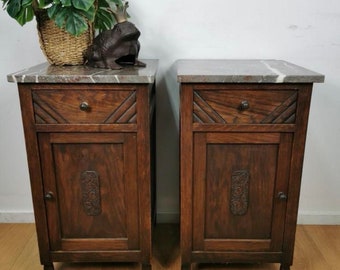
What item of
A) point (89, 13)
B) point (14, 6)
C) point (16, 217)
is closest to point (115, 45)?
point (89, 13)

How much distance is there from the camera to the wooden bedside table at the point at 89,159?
1.05 meters

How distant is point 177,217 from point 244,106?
0.86m

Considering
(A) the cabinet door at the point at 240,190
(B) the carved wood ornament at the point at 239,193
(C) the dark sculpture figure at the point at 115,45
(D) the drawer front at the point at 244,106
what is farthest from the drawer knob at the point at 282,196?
(C) the dark sculpture figure at the point at 115,45

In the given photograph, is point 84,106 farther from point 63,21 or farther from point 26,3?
point 26,3

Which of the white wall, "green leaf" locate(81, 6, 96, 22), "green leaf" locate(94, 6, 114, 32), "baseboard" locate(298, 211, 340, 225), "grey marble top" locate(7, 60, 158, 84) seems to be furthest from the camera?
"baseboard" locate(298, 211, 340, 225)

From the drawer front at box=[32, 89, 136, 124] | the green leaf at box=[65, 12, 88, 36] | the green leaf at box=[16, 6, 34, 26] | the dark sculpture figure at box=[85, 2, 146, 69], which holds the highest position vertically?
the green leaf at box=[16, 6, 34, 26]

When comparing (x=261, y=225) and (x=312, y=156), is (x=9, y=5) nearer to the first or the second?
(x=261, y=225)

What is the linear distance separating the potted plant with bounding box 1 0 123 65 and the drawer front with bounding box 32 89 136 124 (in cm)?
23

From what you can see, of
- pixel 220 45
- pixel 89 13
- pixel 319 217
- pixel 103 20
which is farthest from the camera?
pixel 319 217

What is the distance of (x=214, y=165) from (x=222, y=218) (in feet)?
0.71

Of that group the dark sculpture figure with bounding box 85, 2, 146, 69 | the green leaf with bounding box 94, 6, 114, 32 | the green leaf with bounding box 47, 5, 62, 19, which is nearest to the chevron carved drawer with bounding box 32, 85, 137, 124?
the dark sculpture figure with bounding box 85, 2, 146, 69

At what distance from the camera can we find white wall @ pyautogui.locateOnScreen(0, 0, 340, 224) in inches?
56.2

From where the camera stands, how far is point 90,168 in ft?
3.76

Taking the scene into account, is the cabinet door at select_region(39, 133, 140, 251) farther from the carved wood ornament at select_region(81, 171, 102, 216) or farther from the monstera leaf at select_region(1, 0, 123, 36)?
the monstera leaf at select_region(1, 0, 123, 36)
